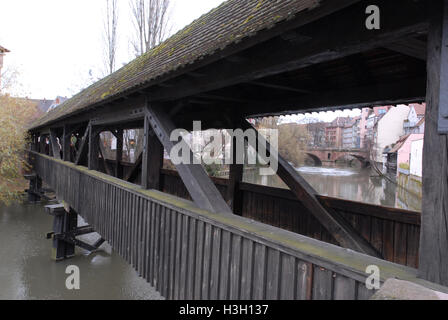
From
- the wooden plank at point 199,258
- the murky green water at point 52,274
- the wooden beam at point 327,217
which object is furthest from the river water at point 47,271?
the wooden beam at point 327,217

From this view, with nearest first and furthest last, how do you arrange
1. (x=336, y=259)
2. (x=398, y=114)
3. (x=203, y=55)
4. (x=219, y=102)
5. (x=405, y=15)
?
(x=405, y=15) < (x=336, y=259) < (x=203, y=55) < (x=219, y=102) < (x=398, y=114)

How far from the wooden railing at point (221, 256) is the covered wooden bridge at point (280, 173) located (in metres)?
0.01

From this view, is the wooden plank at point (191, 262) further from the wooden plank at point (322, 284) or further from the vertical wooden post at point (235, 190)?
the vertical wooden post at point (235, 190)

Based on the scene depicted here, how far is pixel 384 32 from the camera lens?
1.54 metres

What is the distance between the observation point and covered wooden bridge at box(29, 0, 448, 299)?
1431 mm

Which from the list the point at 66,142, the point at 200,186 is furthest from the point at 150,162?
the point at 66,142

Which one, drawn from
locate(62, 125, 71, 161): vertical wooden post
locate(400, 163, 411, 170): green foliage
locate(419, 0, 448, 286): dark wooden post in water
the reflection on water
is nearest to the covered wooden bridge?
locate(419, 0, 448, 286): dark wooden post in water

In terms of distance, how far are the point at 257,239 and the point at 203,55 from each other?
150cm

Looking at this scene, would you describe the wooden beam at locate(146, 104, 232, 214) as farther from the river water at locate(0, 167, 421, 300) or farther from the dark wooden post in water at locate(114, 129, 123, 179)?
the river water at locate(0, 167, 421, 300)

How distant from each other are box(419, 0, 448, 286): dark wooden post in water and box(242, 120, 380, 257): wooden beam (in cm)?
215

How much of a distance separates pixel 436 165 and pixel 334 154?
44.4 metres

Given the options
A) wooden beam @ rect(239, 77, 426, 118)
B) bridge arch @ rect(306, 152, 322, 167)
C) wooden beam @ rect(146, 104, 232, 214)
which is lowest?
bridge arch @ rect(306, 152, 322, 167)
